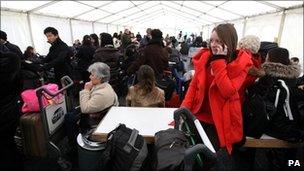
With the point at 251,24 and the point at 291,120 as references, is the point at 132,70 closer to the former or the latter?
the point at 291,120

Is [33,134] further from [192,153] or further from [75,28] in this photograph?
[75,28]

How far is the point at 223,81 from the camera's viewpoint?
1.51m

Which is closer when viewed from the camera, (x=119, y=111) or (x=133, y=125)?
(x=133, y=125)

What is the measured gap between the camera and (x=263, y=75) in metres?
1.78

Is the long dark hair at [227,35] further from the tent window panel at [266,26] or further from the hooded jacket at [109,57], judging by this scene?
the tent window panel at [266,26]

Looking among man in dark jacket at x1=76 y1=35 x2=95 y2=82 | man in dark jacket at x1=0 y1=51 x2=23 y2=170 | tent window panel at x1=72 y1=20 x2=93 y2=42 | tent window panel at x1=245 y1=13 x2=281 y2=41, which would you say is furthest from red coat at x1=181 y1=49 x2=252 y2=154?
tent window panel at x1=72 y1=20 x2=93 y2=42

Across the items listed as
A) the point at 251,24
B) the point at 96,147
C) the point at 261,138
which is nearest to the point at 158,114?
the point at 96,147

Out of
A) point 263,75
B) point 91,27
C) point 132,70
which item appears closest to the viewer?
point 263,75

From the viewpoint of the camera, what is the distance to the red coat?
153 centimetres

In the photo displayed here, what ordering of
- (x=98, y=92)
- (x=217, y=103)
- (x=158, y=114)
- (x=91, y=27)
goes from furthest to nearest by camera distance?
1. (x=91, y=27)
2. (x=98, y=92)
3. (x=158, y=114)
4. (x=217, y=103)

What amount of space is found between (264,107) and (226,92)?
421mm

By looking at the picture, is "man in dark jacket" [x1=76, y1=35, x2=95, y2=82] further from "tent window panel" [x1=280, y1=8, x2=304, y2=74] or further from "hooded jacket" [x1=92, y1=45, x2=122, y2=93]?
"tent window panel" [x1=280, y1=8, x2=304, y2=74]

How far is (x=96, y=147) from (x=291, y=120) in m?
1.51

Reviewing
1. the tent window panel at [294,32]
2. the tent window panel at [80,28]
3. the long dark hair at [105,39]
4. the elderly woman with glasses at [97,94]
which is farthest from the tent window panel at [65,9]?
the tent window panel at [294,32]
